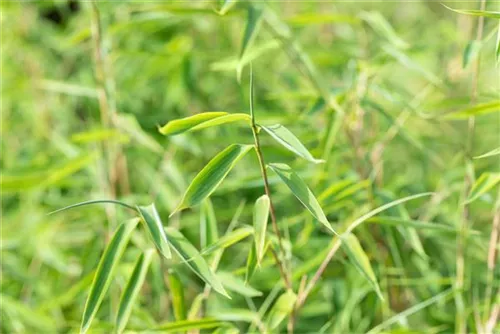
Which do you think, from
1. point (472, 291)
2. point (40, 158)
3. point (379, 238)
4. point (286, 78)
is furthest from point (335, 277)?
point (40, 158)

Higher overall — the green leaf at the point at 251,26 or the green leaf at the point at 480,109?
the green leaf at the point at 251,26

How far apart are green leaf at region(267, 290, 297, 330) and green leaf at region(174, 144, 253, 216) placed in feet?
0.65

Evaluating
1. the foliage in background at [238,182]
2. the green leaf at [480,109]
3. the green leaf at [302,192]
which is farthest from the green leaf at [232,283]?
the green leaf at [480,109]

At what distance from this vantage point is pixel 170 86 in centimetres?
152

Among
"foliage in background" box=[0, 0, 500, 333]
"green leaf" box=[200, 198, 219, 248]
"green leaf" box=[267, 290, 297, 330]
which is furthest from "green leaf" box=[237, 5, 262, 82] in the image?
"green leaf" box=[267, 290, 297, 330]

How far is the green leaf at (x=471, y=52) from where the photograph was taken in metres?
0.93

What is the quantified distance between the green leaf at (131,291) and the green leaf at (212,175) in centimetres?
14

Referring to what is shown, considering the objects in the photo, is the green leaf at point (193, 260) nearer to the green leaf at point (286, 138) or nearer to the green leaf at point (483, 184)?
the green leaf at point (286, 138)

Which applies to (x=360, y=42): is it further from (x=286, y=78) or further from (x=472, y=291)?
(x=472, y=291)

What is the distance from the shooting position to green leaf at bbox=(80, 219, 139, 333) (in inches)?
31.1

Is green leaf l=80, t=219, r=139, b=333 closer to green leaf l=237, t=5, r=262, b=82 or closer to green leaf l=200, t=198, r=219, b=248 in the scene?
green leaf l=200, t=198, r=219, b=248

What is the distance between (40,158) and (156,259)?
0.31m

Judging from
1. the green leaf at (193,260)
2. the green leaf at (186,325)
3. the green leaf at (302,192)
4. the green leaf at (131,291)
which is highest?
the green leaf at (302,192)

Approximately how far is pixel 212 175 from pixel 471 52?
37 centimetres
